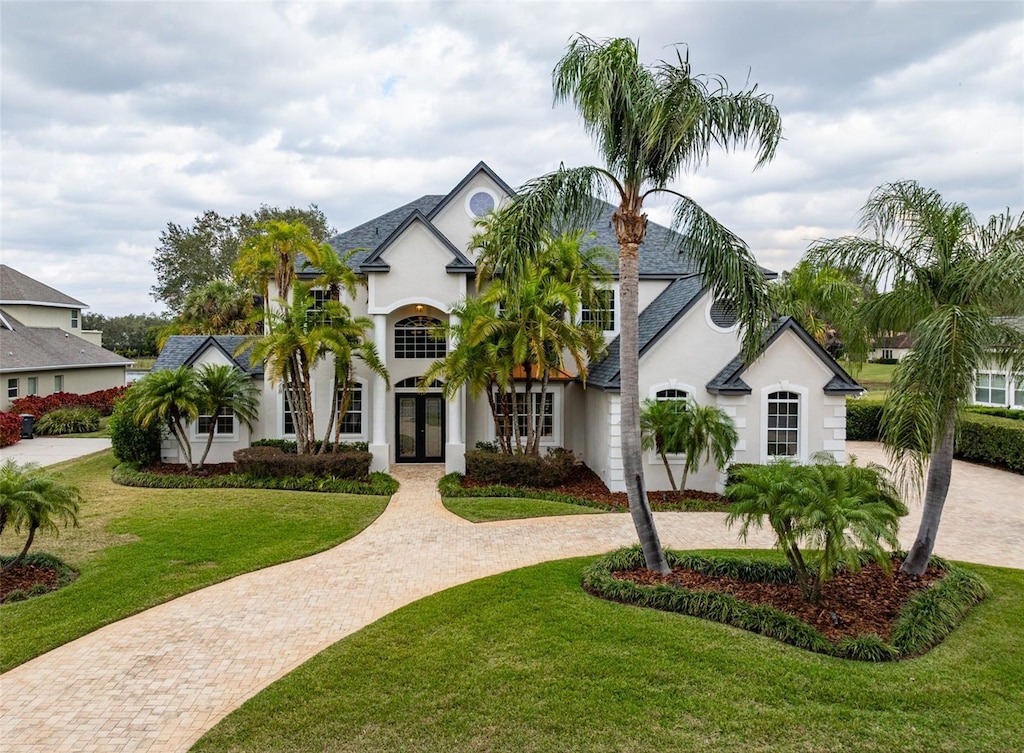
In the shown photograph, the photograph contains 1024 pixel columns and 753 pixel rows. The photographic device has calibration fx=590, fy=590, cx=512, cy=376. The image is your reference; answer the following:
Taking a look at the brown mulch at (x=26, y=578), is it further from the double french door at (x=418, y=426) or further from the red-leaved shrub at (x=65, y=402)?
the red-leaved shrub at (x=65, y=402)

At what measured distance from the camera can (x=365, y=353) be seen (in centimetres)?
1789

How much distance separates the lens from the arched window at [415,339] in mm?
20438

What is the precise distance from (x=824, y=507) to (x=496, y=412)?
11.6 meters

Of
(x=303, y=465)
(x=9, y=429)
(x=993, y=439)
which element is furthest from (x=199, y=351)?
(x=993, y=439)

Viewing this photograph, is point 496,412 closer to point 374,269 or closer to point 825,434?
point 374,269

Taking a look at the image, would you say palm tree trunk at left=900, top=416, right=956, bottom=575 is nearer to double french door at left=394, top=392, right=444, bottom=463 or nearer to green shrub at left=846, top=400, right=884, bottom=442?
double french door at left=394, top=392, right=444, bottom=463

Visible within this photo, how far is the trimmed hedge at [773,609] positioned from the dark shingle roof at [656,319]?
665 centimetres

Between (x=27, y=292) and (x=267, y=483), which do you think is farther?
(x=27, y=292)

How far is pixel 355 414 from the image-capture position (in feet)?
66.4

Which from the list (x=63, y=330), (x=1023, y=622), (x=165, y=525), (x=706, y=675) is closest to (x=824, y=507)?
(x=706, y=675)

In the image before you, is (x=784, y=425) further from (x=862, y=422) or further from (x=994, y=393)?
(x=994, y=393)

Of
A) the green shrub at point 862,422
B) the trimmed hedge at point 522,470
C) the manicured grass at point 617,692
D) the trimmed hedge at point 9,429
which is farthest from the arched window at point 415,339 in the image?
the green shrub at point 862,422

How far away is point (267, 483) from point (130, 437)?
18.3 feet

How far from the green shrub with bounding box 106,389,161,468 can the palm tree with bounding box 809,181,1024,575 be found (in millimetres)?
19349
